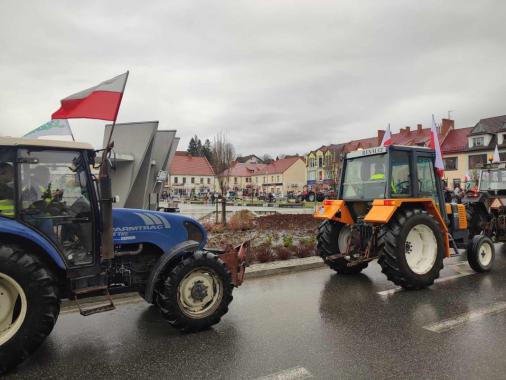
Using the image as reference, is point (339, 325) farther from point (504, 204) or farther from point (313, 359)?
point (504, 204)

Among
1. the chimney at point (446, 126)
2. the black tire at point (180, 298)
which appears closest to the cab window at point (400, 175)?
the black tire at point (180, 298)

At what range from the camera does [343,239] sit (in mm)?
7855

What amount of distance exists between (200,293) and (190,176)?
72.3 metres

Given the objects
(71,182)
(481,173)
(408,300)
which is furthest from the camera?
(481,173)

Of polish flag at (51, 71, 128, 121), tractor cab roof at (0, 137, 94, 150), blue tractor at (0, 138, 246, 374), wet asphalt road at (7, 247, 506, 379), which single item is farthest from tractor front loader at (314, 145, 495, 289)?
tractor cab roof at (0, 137, 94, 150)

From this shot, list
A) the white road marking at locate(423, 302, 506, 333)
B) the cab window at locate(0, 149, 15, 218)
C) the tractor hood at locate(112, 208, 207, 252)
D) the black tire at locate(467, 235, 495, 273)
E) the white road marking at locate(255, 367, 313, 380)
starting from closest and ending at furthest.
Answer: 1. the white road marking at locate(255, 367, 313, 380)
2. the cab window at locate(0, 149, 15, 218)
3. the tractor hood at locate(112, 208, 207, 252)
4. the white road marking at locate(423, 302, 506, 333)
5. the black tire at locate(467, 235, 495, 273)

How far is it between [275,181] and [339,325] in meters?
74.9

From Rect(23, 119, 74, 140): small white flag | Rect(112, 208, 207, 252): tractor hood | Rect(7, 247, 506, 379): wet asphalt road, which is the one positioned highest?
Rect(23, 119, 74, 140): small white flag

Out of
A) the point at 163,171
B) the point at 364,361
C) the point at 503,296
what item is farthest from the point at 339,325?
the point at 163,171

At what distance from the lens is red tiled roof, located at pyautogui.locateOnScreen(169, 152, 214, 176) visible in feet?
246

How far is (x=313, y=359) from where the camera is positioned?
3850 millimetres

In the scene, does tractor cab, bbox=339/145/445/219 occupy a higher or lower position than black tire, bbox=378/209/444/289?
higher

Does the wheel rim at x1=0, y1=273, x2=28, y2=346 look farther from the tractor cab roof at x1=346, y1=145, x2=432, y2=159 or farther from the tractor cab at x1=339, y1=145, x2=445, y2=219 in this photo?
the tractor cab roof at x1=346, y1=145, x2=432, y2=159

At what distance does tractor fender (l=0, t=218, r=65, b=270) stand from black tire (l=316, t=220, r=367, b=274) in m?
4.95
